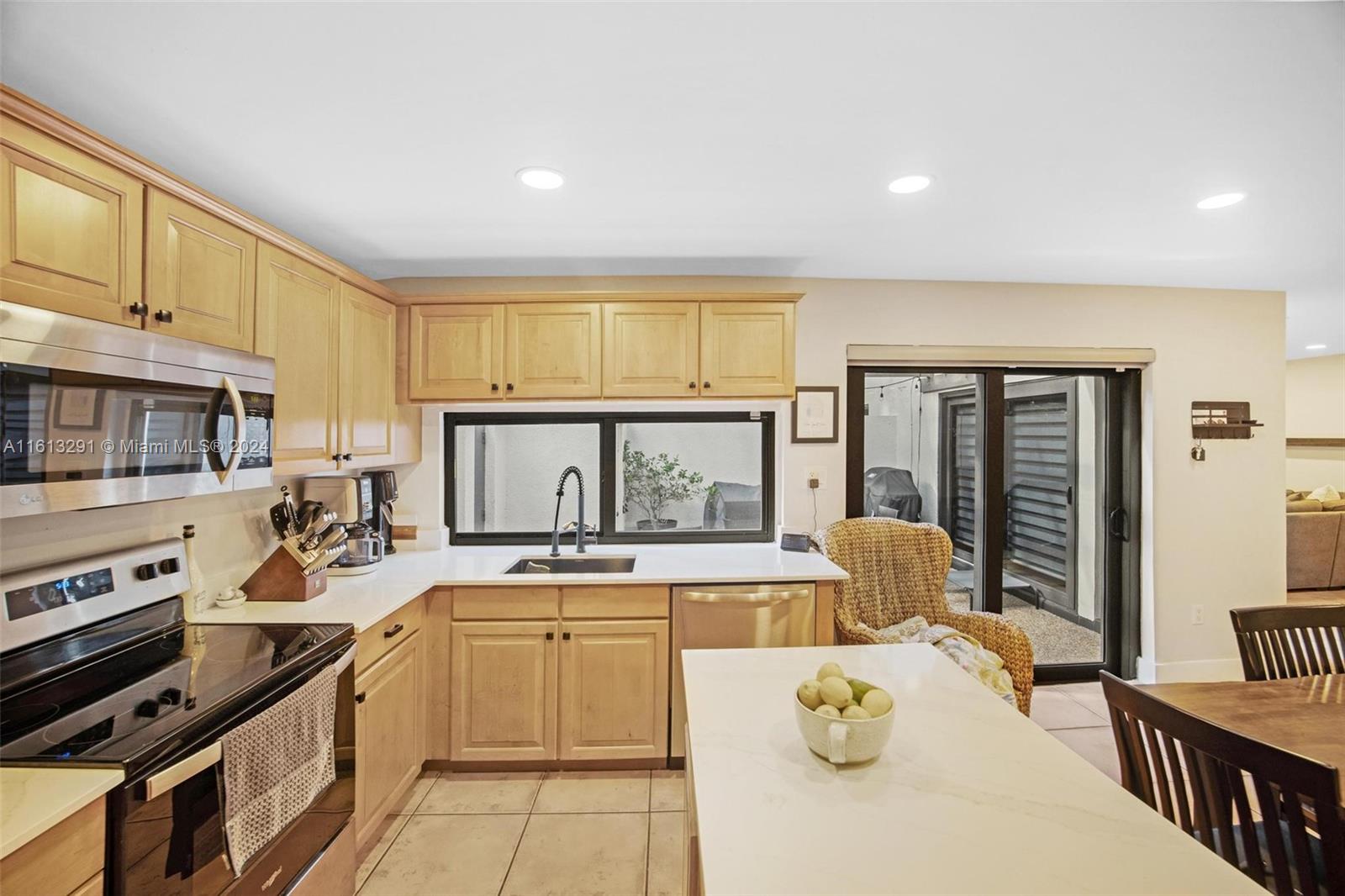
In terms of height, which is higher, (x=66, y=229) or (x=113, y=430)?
(x=66, y=229)

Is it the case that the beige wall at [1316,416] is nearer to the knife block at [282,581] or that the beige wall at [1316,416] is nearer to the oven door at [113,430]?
the knife block at [282,581]

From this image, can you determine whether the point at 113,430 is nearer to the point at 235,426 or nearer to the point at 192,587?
the point at 235,426

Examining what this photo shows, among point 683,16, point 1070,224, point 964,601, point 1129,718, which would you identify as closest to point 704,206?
point 683,16

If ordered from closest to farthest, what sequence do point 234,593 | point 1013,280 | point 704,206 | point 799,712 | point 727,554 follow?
1. point 799,712
2. point 234,593
3. point 704,206
4. point 727,554
5. point 1013,280

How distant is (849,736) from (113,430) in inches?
71.8

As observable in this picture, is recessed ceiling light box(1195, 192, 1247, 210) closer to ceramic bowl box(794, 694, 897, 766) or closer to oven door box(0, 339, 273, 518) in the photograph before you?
ceramic bowl box(794, 694, 897, 766)

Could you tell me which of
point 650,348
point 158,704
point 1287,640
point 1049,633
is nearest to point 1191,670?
point 1049,633

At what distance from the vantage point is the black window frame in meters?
3.19

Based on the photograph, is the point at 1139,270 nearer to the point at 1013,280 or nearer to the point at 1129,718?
the point at 1013,280

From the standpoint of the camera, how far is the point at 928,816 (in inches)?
36.2

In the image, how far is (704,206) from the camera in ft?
7.24

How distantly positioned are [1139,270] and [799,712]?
338cm

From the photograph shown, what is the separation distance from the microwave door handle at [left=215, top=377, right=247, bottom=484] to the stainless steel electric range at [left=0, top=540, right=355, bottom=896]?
1.37 ft

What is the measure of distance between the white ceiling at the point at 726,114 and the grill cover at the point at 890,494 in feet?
4.50
